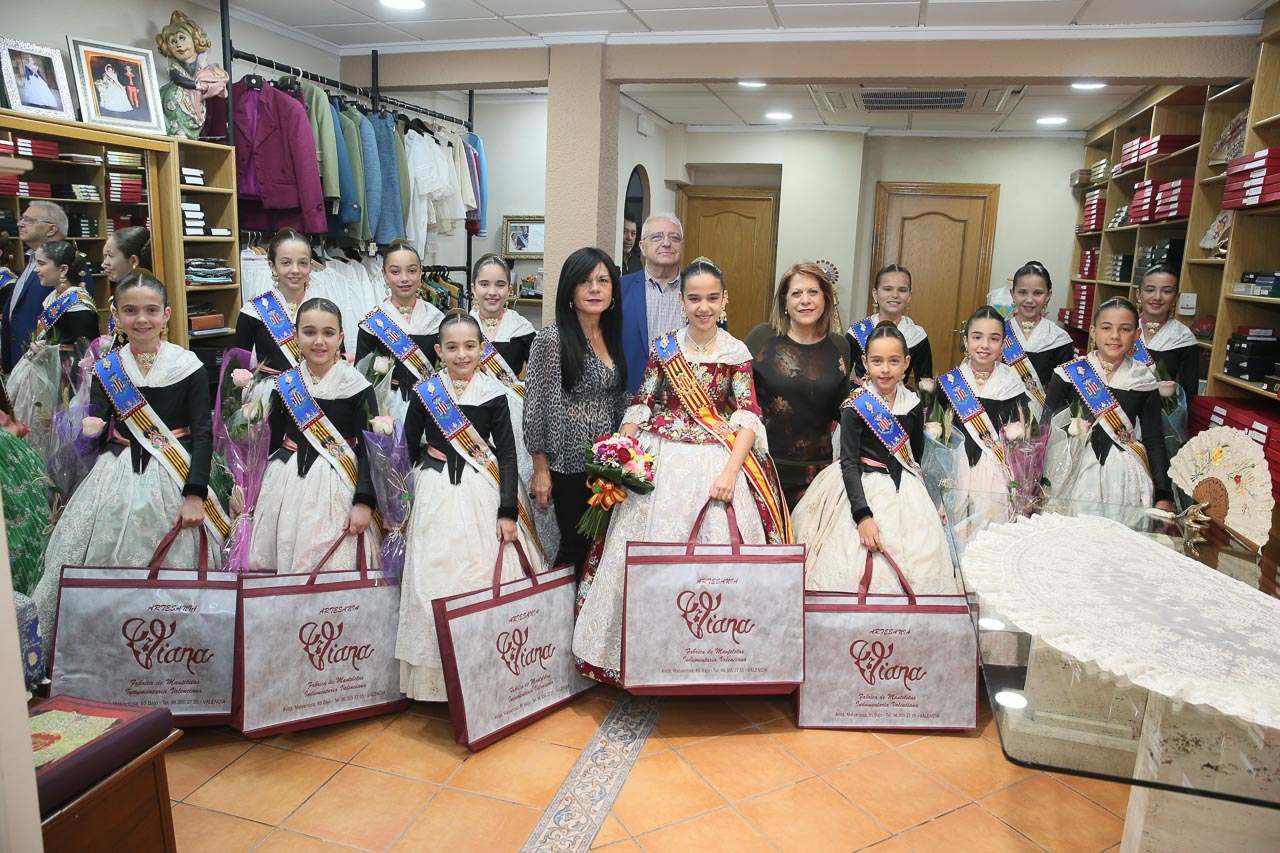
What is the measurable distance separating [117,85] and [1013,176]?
6889mm

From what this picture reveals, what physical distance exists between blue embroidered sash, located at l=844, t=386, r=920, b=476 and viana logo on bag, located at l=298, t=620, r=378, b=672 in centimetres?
168

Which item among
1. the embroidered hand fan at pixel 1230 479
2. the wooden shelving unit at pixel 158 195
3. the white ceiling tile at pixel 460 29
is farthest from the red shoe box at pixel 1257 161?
the wooden shelving unit at pixel 158 195

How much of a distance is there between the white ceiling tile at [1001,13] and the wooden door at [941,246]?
379 centimetres

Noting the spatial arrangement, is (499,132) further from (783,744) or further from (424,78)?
(783,744)

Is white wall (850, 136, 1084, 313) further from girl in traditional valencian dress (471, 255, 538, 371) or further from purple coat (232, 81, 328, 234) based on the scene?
girl in traditional valencian dress (471, 255, 538, 371)

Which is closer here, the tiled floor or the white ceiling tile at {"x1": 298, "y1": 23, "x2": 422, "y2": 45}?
the tiled floor

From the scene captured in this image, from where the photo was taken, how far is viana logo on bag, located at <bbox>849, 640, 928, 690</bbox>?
2.53m

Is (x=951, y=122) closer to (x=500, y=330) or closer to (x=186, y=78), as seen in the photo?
(x=500, y=330)

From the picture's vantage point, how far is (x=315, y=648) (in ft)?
7.95

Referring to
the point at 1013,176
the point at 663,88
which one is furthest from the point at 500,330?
the point at 1013,176

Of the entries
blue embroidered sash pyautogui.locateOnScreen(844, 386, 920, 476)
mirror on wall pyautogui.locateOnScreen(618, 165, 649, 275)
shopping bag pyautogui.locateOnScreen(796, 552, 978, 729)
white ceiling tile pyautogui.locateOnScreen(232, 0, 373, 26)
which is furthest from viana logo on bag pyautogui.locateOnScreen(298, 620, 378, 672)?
mirror on wall pyautogui.locateOnScreen(618, 165, 649, 275)

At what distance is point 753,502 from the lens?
262 cm

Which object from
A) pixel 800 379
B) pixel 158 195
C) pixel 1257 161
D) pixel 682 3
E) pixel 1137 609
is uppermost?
pixel 682 3

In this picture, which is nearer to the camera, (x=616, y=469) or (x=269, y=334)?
(x=616, y=469)
